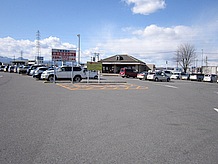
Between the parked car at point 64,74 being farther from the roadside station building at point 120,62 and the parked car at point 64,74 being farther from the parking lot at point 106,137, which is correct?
the roadside station building at point 120,62

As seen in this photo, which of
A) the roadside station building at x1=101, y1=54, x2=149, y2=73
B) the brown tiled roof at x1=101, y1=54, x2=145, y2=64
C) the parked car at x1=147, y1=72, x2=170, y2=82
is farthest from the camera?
the brown tiled roof at x1=101, y1=54, x2=145, y2=64

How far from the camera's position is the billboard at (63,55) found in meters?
21.5

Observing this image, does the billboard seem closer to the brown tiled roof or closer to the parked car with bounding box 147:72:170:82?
the parked car with bounding box 147:72:170:82

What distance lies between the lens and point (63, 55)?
71.5 ft

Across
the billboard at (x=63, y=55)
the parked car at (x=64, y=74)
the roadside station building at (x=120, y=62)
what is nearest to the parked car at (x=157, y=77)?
the parked car at (x=64, y=74)

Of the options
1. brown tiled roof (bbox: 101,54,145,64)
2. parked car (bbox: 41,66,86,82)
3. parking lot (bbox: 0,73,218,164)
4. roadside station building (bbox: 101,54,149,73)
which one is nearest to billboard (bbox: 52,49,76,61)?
parked car (bbox: 41,66,86,82)

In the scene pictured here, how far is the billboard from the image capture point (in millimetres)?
21500

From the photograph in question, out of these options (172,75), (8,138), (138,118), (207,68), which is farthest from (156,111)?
(207,68)

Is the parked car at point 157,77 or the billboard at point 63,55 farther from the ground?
the billboard at point 63,55

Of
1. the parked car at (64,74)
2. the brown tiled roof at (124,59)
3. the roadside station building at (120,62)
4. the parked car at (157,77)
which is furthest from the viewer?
the brown tiled roof at (124,59)

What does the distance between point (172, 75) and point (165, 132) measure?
1562 inches

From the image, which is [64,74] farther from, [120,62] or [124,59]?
[124,59]

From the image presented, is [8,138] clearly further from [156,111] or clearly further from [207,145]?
[156,111]

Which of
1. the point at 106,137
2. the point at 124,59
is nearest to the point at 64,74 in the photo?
the point at 106,137
